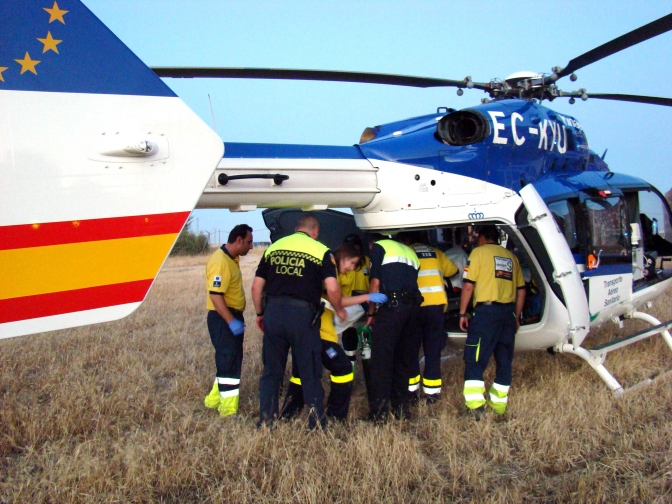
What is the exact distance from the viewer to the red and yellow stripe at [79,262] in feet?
9.24

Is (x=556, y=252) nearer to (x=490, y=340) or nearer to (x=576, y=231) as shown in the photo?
(x=576, y=231)

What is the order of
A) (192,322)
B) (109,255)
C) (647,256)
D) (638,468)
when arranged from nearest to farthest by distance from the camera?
(109,255)
(638,468)
(647,256)
(192,322)

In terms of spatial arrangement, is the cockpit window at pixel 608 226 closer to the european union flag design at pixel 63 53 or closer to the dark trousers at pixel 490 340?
the dark trousers at pixel 490 340

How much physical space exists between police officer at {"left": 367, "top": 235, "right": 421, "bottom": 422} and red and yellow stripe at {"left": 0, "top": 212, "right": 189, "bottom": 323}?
6.69 feet

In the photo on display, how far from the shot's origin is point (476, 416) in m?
4.62

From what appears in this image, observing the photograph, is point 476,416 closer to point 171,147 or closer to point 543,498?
point 543,498

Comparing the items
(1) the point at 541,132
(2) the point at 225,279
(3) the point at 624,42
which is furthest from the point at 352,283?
(3) the point at 624,42

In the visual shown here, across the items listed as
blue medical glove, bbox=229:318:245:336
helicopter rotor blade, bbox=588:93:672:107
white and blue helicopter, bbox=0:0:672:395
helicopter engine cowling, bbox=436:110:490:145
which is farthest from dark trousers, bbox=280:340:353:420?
helicopter rotor blade, bbox=588:93:672:107

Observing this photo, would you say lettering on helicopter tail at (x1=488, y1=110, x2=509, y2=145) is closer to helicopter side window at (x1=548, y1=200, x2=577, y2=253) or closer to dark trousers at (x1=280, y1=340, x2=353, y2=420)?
helicopter side window at (x1=548, y1=200, x2=577, y2=253)

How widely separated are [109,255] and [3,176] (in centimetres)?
65

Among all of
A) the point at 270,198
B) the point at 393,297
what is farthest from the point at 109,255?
the point at 393,297

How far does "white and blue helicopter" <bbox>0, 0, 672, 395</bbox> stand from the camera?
2.86 metres

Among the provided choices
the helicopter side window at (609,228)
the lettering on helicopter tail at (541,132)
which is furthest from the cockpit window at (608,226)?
the lettering on helicopter tail at (541,132)

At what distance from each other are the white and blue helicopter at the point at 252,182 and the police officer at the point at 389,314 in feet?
1.11
